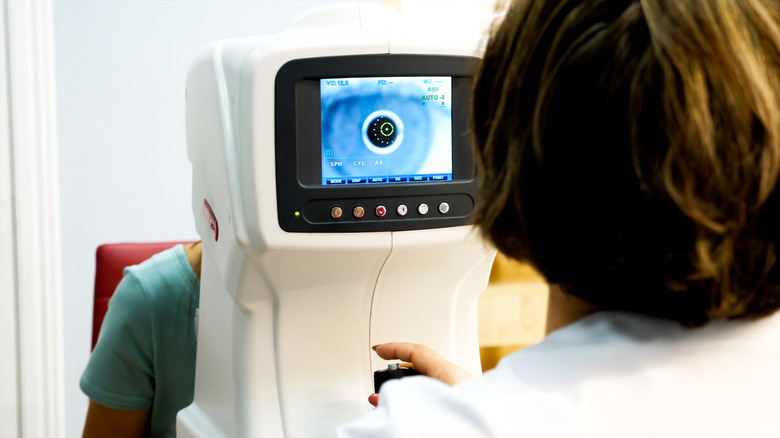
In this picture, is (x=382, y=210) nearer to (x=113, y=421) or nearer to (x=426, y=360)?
(x=426, y=360)

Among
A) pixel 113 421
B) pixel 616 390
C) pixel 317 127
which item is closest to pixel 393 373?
pixel 317 127

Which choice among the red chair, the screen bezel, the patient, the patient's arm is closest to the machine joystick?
the screen bezel

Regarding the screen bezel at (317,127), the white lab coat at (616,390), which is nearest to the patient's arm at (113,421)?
the screen bezel at (317,127)

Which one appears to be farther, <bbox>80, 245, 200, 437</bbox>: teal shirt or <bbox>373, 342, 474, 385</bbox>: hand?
<bbox>80, 245, 200, 437</bbox>: teal shirt

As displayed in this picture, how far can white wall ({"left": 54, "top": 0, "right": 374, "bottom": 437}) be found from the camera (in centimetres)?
225

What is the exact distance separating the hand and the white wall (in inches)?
66.0

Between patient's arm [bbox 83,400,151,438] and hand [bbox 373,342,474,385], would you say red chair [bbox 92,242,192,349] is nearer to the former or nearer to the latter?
patient's arm [bbox 83,400,151,438]

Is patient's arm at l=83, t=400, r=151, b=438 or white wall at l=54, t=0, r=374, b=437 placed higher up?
white wall at l=54, t=0, r=374, b=437

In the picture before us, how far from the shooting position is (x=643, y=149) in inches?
16.4

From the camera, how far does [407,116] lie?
78 cm

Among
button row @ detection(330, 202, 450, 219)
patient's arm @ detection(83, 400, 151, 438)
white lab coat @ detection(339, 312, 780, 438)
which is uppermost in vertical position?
button row @ detection(330, 202, 450, 219)

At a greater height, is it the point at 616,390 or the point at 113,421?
the point at 616,390

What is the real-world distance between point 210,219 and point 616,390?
1.74 ft

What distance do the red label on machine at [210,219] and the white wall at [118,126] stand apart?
1.53 m
